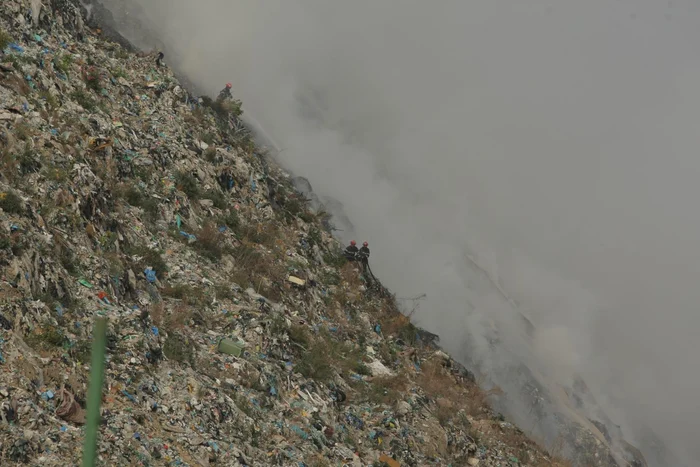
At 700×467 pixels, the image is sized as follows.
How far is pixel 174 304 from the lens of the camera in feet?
32.1

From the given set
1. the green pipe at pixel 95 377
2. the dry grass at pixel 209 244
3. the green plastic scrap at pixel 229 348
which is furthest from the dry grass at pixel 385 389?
the green pipe at pixel 95 377

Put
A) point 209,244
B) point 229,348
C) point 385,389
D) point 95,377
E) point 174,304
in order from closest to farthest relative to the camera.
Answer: point 95,377, point 229,348, point 174,304, point 385,389, point 209,244

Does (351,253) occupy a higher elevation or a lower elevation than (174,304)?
higher

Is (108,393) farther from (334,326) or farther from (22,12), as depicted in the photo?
(22,12)

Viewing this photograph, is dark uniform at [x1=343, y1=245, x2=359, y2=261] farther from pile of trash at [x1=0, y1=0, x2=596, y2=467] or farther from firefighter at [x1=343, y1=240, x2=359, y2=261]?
pile of trash at [x1=0, y1=0, x2=596, y2=467]

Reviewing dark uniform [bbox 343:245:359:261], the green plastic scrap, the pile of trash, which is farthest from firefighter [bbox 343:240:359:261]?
the green plastic scrap

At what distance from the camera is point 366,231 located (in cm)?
2944

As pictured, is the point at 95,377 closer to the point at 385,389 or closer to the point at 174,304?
the point at 174,304

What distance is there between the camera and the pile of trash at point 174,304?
673 centimetres

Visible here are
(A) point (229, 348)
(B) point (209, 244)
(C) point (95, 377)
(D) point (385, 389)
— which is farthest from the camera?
(B) point (209, 244)

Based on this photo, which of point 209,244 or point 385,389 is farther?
point 209,244

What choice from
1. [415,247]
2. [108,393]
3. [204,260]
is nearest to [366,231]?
[415,247]

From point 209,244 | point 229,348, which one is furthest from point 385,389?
point 209,244

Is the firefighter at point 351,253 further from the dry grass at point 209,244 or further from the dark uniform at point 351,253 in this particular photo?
the dry grass at point 209,244
